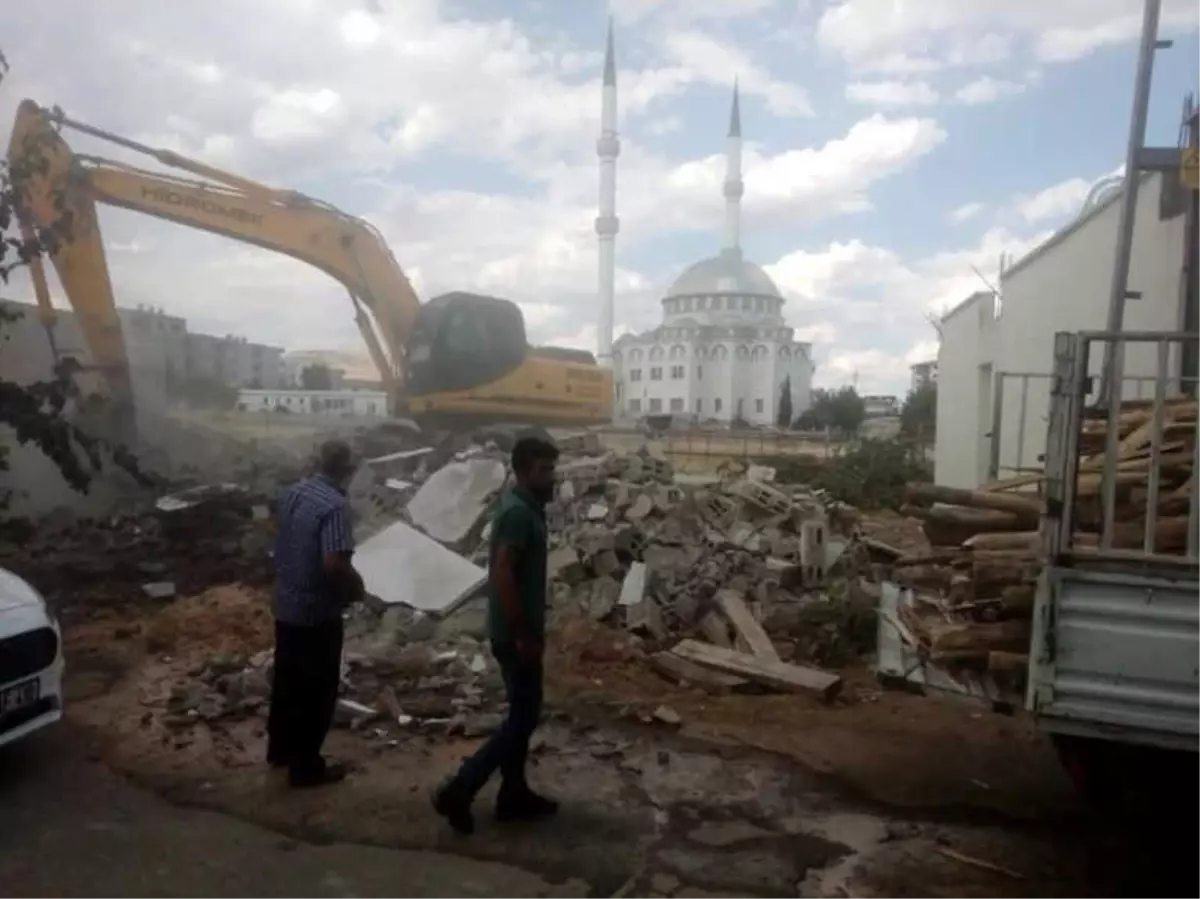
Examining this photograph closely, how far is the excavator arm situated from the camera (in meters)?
12.1

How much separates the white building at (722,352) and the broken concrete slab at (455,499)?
6773cm

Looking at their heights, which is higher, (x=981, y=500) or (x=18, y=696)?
(x=981, y=500)

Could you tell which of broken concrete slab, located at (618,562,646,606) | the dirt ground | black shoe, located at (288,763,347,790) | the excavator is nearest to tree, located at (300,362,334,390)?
the excavator

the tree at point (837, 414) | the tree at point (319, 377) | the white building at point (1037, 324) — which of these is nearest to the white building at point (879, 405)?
the tree at point (837, 414)

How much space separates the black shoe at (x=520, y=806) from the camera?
497 centimetres

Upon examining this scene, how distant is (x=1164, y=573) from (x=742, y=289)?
8429 cm

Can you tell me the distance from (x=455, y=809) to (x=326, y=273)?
11.3m

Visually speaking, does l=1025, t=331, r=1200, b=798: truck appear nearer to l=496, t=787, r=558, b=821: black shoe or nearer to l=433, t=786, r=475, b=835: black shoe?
l=496, t=787, r=558, b=821: black shoe

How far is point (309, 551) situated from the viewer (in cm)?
531

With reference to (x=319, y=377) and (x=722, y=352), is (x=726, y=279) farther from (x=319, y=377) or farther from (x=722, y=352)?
(x=319, y=377)

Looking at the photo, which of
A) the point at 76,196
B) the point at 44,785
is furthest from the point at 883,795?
the point at 76,196

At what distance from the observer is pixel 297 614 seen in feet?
17.5

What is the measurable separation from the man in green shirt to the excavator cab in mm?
11172

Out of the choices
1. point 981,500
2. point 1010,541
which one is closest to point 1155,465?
point 1010,541
